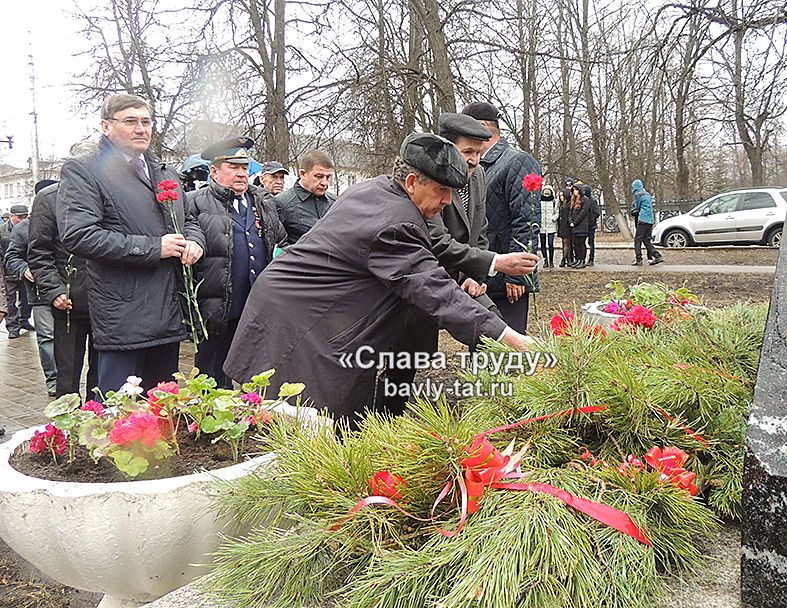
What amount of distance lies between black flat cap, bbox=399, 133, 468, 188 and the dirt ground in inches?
22.3

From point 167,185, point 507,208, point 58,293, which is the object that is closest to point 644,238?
point 507,208

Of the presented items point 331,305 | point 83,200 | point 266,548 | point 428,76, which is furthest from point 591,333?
point 428,76

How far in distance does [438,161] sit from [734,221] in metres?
17.0

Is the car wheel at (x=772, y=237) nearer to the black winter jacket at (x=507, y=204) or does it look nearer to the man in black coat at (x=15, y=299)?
the black winter jacket at (x=507, y=204)

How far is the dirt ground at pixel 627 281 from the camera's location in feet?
3.37

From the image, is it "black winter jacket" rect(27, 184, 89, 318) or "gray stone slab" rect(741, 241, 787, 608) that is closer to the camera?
"gray stone slab" rect(741, 241, 787, 608)

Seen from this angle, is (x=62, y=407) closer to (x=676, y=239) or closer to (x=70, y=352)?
(x=70, y=352)

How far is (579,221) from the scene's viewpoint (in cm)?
1423

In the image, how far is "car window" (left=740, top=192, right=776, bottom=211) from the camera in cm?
1638

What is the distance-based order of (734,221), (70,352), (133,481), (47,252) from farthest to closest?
(734,221), (47,252), (70,352), (133,481)

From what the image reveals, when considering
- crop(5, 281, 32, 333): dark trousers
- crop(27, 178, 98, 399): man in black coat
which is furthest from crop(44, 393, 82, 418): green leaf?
crop(5, 281, 32, 333): dark trousers

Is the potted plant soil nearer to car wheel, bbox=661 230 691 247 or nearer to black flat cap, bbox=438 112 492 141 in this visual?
black flat cap, bbox=438 112 492 141

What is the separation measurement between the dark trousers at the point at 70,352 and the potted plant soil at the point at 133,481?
2766 millimetres

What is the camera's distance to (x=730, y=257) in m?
14.4
